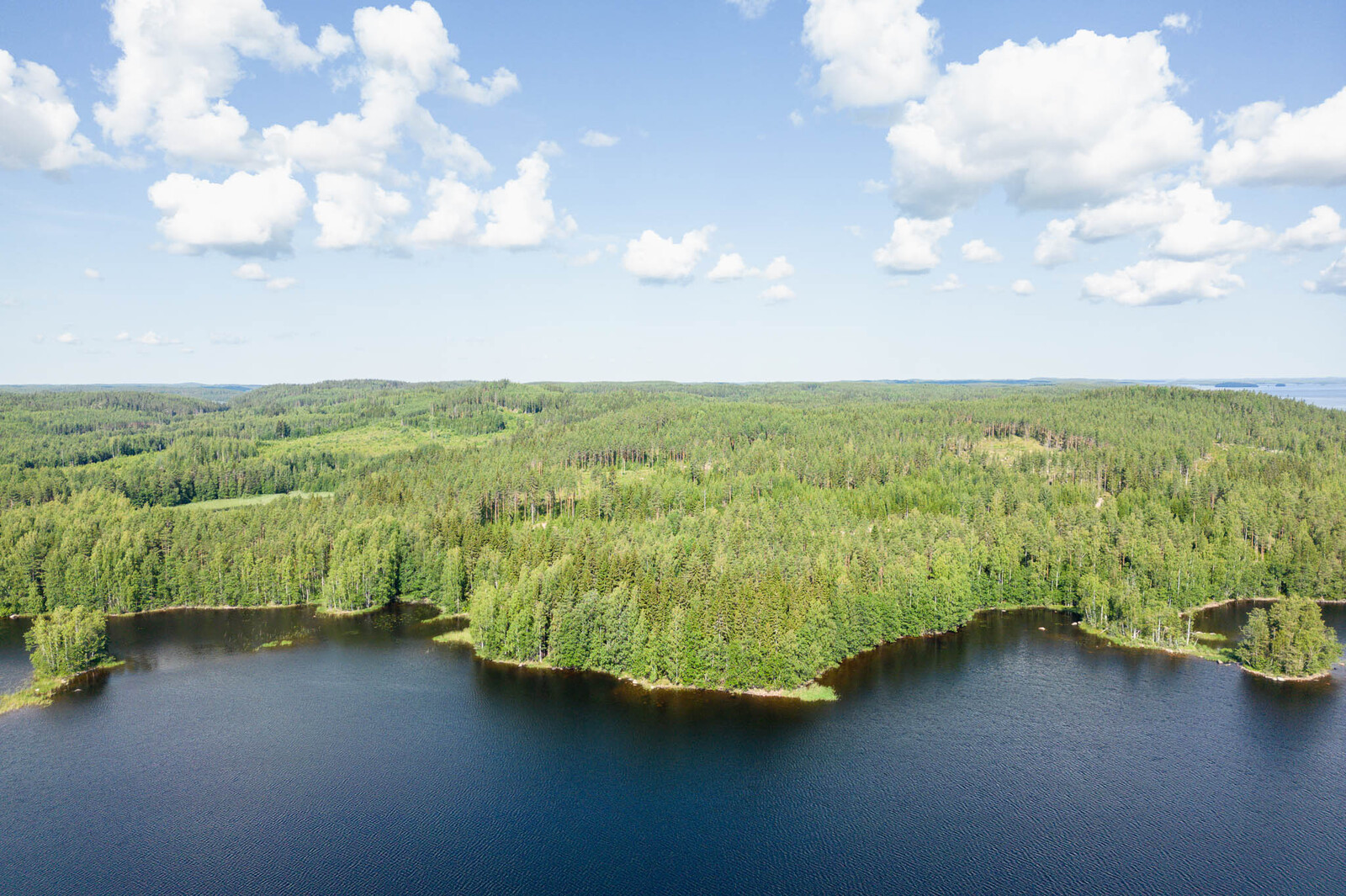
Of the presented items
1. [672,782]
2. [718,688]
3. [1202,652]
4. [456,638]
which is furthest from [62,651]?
[1202,652]

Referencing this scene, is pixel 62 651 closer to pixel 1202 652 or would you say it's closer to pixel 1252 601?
pixel 1202 652

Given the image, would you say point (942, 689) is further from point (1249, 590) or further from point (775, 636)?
point (1249, 590)

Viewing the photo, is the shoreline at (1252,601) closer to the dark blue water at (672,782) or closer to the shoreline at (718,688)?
the dark blue water at (672,782)

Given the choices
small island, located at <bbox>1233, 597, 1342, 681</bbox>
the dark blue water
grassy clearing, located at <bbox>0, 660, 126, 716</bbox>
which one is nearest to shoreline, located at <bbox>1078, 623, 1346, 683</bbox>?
small island, located at <bbox>1233, 597, 1342, 681</bbox>

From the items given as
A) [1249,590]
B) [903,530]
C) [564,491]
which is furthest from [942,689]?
[564,491]

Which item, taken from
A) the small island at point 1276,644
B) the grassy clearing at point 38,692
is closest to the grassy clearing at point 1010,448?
the small island at point 1276,644

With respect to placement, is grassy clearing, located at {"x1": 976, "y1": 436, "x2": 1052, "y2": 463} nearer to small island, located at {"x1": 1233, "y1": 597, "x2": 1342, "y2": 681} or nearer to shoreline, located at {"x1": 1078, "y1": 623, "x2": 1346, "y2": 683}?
shoreline, located at {"x1": 1078, "y1": 623, "x2": 1346, "y2": 683}
